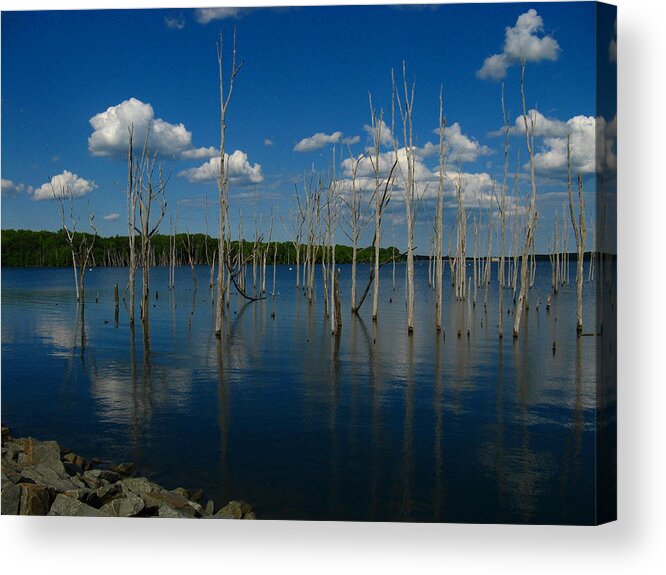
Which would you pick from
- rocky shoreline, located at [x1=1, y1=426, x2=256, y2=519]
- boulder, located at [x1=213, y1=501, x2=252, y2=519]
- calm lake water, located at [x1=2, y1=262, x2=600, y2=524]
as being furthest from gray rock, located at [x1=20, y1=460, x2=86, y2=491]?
boulder, located at [x1=213, y1=501, x2=252, y2=519]

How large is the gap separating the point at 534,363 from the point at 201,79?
5321 mm

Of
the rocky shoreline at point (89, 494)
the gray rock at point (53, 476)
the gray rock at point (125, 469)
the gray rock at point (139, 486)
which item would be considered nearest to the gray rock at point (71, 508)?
the rocky shoreline at point (89, 494)

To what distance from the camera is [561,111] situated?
5.56 meters

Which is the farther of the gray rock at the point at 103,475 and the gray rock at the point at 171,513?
the gray rock at the point at 103,475

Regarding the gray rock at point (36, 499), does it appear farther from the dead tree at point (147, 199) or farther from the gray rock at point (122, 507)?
the dead tree at point (147, 199)

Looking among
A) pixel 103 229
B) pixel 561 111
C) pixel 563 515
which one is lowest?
pixel 563 515

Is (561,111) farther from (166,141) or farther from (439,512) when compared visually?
(166,141)

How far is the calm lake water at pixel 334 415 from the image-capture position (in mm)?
4594

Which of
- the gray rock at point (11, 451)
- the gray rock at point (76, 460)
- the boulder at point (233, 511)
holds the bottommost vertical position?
the boulder at point (233, 511)

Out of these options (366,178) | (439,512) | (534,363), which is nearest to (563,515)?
(439,512)

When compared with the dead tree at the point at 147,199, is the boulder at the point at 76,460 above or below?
below

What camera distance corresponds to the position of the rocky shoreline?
14.5 feet

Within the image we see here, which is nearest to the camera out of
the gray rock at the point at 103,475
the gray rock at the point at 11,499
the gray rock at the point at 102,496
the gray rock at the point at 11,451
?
the gray rock at the point at 102,496

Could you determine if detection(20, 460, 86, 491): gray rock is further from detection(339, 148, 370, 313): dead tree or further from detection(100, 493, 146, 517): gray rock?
detection(339, 148, 370, 313): dead tree
